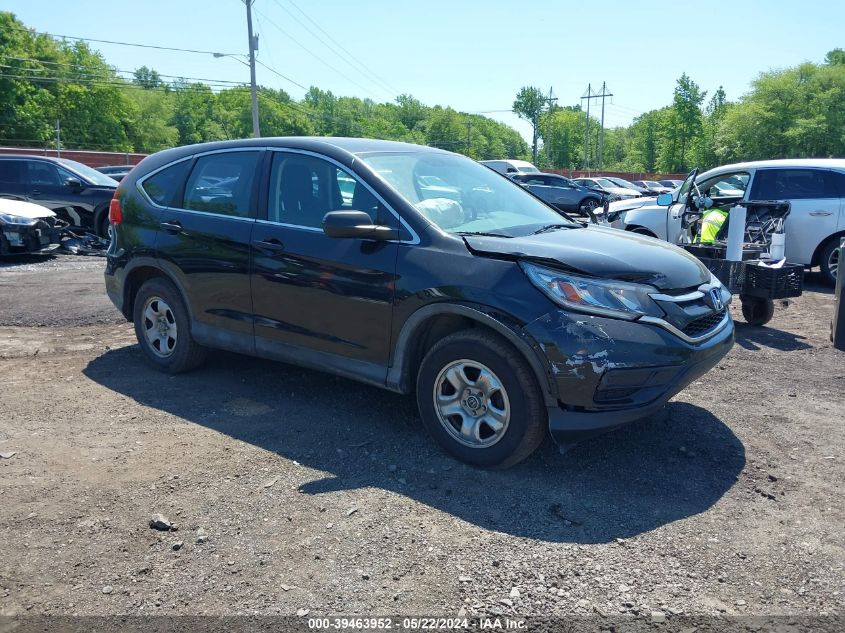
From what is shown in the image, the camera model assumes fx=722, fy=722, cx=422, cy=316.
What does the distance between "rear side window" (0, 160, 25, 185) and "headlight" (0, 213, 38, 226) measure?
219cm

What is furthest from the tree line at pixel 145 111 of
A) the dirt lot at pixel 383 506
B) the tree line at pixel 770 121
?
the dirt lot at pixel 383 506

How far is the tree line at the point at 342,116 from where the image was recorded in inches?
2475

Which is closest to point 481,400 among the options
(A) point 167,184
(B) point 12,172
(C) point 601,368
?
(C) point 601,368

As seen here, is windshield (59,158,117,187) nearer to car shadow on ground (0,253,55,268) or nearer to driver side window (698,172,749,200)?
car shadow on ground (0,253,55,268)

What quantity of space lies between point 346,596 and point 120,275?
4012 mm

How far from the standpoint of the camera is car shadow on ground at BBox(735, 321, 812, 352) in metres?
6.75

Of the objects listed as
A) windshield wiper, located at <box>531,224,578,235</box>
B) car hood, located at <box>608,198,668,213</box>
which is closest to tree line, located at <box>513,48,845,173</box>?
car hood, located at <box>608,198,668,213</box>

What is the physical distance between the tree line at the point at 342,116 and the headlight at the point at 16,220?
4516cm

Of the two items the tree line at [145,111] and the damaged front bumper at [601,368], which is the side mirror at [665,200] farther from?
the tree line at [145,111]

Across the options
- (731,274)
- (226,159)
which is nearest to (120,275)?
(226,159)

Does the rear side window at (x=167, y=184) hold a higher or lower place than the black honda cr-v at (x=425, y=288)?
higher

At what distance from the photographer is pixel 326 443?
4.44 metres

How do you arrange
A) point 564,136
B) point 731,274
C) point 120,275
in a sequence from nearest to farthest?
point 120,275
point 731,274
point 564,136

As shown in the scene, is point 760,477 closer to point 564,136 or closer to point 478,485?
point 478,485
